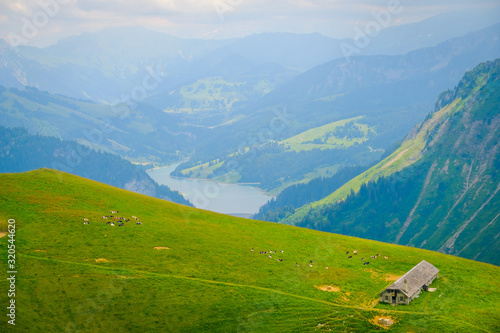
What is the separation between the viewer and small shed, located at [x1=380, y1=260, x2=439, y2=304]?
85438mm

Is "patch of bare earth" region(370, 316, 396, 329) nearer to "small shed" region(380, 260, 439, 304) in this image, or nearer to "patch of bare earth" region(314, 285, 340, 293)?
"small shed" region(380, 260, 439, 304)

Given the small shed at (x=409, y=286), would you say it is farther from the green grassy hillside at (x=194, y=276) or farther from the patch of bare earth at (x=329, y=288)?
the patch of bare earth at (x=329, y=288)

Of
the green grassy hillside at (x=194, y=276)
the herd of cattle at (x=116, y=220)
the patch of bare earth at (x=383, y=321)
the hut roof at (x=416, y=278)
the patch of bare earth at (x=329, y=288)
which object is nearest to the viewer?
the patch of bare earth at (x=383, y=321)

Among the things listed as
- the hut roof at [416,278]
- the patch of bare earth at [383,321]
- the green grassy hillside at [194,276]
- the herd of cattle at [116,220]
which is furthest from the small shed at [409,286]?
the herd of cattle at [116,220]

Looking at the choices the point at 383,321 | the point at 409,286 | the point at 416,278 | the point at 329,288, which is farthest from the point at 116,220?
the point at 416,278

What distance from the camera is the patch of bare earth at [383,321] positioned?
7819cm

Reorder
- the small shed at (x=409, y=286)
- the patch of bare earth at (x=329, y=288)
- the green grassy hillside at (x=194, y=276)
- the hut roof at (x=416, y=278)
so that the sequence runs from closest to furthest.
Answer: the green grassy hillside at (x=194, y=276) < the small shed at (x=409, y=286) < the hut roof at (x=416, y=278) < the patch of bare earth at (x=329, y=288)

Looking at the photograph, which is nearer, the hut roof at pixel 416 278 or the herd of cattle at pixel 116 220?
the hut roof at pixel 416 278

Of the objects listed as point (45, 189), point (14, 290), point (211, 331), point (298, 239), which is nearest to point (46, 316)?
point (14, 290)

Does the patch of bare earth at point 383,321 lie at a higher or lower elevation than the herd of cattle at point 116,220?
lower

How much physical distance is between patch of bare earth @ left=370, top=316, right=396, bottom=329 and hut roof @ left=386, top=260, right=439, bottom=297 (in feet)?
22.8

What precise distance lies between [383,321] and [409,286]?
11.9 m

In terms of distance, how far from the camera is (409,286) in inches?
3474

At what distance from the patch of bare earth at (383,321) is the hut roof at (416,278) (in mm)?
6957
